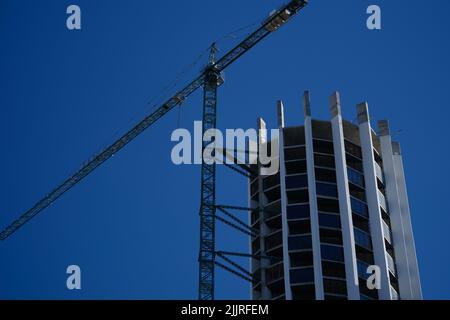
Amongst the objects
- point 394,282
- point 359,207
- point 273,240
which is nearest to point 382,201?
point 359,207

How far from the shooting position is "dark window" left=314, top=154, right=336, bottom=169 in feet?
421

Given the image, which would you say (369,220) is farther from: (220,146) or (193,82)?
(193,82)

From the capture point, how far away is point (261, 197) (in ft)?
439

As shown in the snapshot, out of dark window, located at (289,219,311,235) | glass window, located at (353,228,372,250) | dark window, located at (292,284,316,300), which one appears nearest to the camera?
dark window, located at (292,284,316,300)

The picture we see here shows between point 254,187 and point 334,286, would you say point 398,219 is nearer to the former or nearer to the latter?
point 334,286

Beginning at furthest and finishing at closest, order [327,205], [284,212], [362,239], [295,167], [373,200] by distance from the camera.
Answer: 1. [295,167]
2. [373,200]
3. [327,205]
4. [284,212]
5. [362,239]

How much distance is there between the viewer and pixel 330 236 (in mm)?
120938

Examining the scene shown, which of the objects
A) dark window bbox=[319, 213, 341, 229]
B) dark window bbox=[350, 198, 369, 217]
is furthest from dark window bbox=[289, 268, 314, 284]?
dark window bbox=[350, 198, 369, 217]

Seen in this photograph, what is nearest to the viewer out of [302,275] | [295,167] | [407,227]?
[302,275]

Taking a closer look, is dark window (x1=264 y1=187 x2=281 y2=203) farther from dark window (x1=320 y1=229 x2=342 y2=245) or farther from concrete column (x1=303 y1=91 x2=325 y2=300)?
dark window (x1=320 y1=229 x2=342 y2=245)

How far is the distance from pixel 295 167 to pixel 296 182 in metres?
4.81

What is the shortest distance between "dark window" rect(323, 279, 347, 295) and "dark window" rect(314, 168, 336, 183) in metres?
18.2
